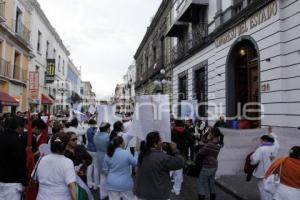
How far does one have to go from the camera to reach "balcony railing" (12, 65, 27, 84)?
2501 cm

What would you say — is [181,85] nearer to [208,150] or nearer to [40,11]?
[40,11]

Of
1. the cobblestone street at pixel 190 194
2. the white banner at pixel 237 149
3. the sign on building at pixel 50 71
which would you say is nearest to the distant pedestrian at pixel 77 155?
the cobblestone street at pixel 190 194

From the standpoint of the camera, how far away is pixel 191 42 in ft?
70.4

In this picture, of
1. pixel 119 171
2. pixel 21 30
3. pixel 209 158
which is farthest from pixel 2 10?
pixel 119 171

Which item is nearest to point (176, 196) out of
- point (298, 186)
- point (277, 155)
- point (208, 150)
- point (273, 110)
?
point (208, 150)

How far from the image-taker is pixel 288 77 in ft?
36.2

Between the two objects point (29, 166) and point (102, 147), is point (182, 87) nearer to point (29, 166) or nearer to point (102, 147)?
point (102, 147)

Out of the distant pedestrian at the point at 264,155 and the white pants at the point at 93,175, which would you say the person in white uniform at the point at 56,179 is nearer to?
the distant pedestrian at the point at 264,155

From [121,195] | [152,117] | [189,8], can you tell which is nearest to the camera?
[121,195]

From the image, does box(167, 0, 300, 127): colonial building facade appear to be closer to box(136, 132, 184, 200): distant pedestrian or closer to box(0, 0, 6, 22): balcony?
box(136, 132, 184, 200): distant pedestrian

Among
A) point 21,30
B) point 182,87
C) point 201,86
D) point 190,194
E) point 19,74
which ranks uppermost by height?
point 21,30

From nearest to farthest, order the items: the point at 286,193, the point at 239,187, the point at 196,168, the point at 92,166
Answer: the point at 286,193, the point at 196,168, the point at 239,187, the point at 92,166

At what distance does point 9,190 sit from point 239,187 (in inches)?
221

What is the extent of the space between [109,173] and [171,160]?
1443mm
